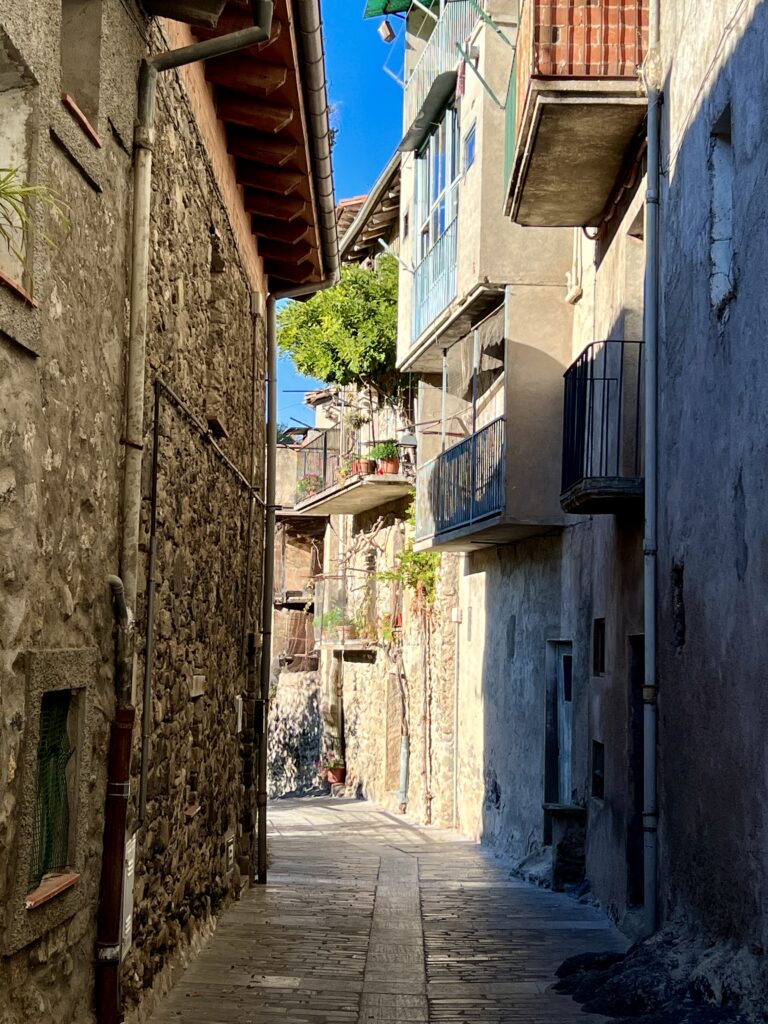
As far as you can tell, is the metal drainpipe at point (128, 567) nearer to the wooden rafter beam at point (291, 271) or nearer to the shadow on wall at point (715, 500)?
the shadow on wall at point (715, 500)

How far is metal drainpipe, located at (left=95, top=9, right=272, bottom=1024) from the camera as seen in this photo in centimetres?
559

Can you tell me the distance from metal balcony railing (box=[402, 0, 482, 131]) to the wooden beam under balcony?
7.71 metres

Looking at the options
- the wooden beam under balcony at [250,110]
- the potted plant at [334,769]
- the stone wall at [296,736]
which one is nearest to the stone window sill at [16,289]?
the wooden beam under balcony at [250,110]

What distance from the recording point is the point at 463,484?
52.8 ft

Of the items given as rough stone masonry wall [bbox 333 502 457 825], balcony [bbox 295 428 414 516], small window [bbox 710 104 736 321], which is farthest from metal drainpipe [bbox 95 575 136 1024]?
balcony [bbox 295 428 414 516]

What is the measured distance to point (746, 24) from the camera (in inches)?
263

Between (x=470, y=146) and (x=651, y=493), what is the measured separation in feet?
28.4

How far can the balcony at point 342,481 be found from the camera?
75.9ft

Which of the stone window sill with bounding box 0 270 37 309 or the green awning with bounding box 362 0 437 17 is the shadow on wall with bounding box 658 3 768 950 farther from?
the green awning with bounding box 362 0 437 17

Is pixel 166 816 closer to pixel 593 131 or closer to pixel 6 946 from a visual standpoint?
pixel 6 946

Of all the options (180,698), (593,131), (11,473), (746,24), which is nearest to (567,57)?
(593,131)

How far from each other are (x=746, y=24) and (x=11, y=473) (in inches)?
183

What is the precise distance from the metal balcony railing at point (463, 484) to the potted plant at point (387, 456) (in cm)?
427

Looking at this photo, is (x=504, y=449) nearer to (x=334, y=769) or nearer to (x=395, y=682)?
(x=395, y=682)
